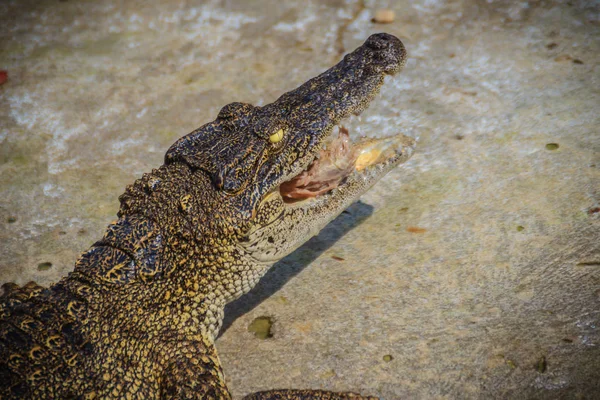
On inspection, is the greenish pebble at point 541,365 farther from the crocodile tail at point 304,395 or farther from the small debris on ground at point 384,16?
the small debris on ground at point 384,16

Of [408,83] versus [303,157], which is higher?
[303,157]

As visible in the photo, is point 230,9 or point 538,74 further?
point 230,9

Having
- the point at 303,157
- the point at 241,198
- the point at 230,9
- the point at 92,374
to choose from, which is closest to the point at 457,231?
the point at 303,157

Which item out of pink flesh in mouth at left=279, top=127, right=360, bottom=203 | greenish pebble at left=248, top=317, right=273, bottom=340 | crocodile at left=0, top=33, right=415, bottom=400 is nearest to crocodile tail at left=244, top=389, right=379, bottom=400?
crocodile at left=0, top=33, right=415, bottom=400

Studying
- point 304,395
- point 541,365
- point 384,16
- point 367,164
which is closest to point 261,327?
point 304,395

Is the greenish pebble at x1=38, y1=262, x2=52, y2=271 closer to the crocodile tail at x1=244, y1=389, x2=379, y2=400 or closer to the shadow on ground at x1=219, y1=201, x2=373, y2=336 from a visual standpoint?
the shadow on ground at x1=219, y1=201, x2=373, y2=336

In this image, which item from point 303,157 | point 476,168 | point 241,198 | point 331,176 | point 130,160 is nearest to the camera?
point 241,198

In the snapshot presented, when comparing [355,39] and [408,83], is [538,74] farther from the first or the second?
[355,39]

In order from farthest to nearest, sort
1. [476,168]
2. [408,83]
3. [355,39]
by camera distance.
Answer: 1. [355,39]
2. [408,83]
3. [476,168]
